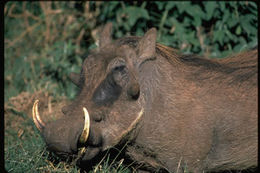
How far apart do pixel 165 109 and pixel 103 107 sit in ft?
1.43

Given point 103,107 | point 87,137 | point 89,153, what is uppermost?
point 103,107

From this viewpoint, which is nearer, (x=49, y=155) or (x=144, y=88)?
(x=144, y=88)

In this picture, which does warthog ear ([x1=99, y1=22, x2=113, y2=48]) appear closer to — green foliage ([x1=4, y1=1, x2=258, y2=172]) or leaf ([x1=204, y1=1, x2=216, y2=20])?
green foliage ([x1=4, y1=1, x2=258, y2=172])

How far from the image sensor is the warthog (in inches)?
111

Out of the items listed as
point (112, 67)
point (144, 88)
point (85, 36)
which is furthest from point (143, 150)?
point (85, 36)

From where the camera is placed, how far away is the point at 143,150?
295 cm

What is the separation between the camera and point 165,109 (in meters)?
2.92

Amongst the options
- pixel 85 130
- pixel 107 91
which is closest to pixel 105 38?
pixel 107 91

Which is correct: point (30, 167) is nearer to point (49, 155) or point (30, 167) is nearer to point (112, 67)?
point (49, 155)

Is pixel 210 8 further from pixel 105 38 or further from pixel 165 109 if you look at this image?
pixel 165 109

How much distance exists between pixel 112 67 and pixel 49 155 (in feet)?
3.02

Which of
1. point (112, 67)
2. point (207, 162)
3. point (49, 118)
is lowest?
point (49, 118)

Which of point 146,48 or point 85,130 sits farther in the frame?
point 146,48

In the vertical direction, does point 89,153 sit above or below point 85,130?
below
